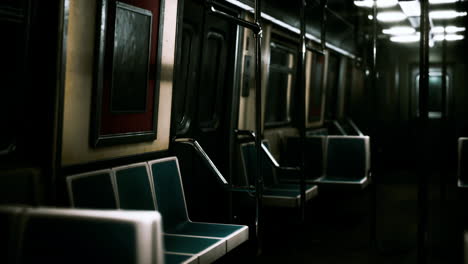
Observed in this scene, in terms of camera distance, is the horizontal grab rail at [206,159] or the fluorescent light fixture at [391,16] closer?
the horizontal grab rail at [206,159]

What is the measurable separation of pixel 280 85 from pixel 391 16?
2.13 m

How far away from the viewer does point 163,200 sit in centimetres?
337

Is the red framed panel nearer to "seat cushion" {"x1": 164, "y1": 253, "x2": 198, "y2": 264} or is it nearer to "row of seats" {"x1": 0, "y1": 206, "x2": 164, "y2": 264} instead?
"seat cushion" {"x1": 164, "y1": 253, "x2": 198, "y2": 264}

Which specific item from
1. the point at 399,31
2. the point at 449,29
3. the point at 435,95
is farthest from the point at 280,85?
the point at 435,95

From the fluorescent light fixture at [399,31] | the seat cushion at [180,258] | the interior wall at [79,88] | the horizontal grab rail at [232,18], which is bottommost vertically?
the seat cushion at [180,258]

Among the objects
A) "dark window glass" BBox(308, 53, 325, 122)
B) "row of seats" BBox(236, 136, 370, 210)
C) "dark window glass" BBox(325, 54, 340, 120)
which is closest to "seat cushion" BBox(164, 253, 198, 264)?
"row of seats" BBox(236, 136, 370, 210)

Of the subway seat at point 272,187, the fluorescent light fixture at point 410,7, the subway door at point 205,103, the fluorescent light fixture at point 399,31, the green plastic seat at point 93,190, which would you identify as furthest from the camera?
the fluorescent light fixture at point 399,31

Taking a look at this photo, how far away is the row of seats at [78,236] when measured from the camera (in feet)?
5.27

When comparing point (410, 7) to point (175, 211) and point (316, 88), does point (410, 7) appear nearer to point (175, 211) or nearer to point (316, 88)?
point (316, 88)

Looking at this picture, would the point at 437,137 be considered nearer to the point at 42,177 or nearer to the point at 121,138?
the point at 121,138

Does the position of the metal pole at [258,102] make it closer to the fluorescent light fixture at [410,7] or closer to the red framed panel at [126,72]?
the red framed panel at [126,72]

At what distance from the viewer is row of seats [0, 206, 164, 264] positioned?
1.61 meters

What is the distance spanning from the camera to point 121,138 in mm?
3225

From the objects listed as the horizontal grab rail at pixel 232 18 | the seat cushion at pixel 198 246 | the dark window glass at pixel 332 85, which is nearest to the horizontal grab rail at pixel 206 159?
the seat cushion at pixel 198 246
